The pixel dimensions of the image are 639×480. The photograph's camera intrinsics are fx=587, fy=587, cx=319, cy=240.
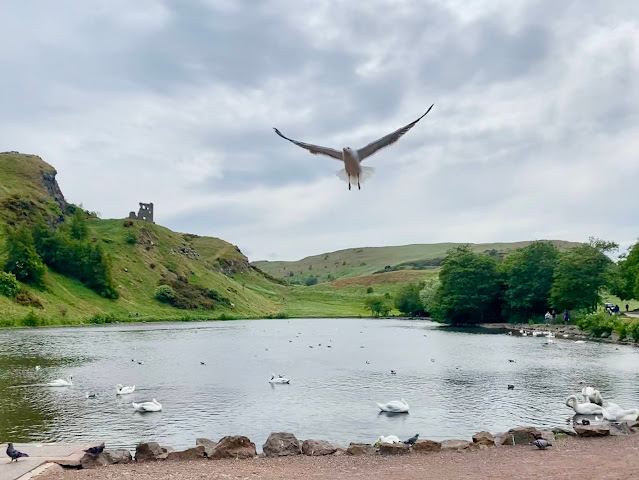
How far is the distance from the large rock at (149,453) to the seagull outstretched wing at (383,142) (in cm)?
1061

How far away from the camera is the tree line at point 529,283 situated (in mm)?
82000

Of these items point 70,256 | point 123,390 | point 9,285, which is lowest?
point 123,390

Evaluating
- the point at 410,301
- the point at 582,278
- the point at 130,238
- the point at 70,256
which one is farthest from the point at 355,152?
the point at 130,238

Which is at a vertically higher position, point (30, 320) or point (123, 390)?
point (30, 320)

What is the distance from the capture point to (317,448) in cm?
1694

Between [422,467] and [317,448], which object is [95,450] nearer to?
[317,448]

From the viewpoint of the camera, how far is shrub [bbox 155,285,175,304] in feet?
442

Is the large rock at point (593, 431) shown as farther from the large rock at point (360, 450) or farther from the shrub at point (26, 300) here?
the shrub at point (26, 300)

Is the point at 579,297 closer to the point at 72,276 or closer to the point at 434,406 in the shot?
the point at 434,406

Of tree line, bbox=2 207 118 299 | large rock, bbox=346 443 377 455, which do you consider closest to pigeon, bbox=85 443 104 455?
large rock, bbox=346 443 377 455

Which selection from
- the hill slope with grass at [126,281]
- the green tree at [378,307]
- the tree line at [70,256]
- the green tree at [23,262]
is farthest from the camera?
the green tree at [378,307]

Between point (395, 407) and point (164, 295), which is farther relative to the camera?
point (164, 295)

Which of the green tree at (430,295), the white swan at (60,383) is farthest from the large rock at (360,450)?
the green tree at (430,295)

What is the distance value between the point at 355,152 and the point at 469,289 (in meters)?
99.4
